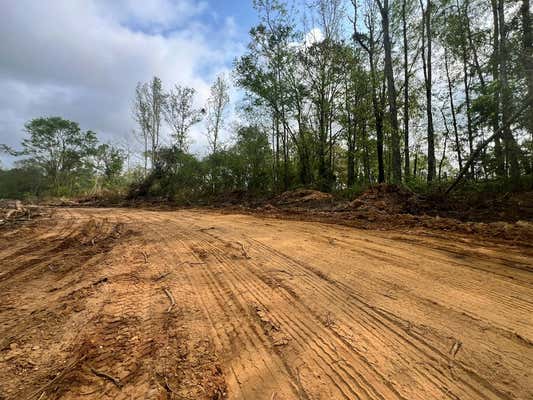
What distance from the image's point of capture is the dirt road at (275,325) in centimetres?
152

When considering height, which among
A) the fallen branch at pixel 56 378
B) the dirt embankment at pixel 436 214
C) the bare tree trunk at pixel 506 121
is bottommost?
the fallen branch at pixel 56 378

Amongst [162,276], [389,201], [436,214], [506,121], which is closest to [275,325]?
[162,276]

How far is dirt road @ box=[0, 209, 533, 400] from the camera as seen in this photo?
4.98ft

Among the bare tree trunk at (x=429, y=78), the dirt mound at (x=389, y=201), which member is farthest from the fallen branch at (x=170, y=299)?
the bare tree trunk at (x=429, y=78)

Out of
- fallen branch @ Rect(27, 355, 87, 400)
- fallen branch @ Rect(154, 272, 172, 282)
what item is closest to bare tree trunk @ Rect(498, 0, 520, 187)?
fallen branch @ Rect(154, 272, 172, 282)

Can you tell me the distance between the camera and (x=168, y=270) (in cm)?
337

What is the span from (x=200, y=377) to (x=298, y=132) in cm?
1602

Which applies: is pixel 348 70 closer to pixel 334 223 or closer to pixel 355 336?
pixel 334 223

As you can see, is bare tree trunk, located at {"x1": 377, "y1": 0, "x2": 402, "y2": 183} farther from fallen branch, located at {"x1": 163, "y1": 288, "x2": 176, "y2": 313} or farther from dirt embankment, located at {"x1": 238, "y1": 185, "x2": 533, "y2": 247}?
fallen branch, located at {"x1": 163, "y1": 288, "x2": 176, "y2": 313}

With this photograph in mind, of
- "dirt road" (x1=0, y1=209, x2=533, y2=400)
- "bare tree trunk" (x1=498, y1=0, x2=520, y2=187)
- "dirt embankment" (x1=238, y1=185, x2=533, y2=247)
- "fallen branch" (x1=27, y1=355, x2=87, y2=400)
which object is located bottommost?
"fallen branch" (x1=27, y1=355, x2=87, y2=400)

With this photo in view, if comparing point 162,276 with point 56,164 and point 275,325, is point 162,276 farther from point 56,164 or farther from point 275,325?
point 56,164

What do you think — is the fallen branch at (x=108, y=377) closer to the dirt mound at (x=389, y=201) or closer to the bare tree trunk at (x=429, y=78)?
the dirt mound at (x=389, y=201)

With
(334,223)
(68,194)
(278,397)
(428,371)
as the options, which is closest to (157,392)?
(278,397)

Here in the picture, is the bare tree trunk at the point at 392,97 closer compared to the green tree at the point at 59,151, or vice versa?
the bare tree trunk at the point at 392,97
